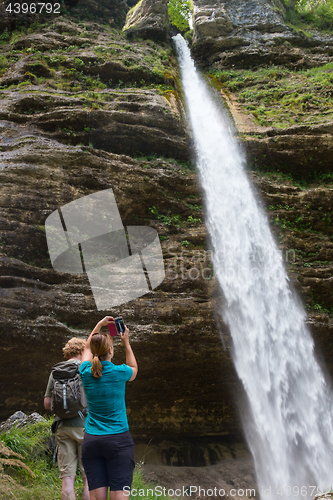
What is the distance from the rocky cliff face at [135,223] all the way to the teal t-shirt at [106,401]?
4821 millimetres

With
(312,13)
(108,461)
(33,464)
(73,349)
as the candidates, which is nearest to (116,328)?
(108,461)

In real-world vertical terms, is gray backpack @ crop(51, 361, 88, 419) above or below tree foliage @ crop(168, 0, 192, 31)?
below

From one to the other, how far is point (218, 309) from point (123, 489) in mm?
6249

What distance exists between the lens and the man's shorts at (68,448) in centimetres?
351

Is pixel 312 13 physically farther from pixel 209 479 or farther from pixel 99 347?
pixel 99 347

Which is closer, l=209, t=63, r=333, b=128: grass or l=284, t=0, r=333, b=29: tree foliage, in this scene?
l=209, t=63, r=333, b=128: grass

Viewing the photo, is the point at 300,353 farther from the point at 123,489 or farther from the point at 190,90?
the point at 190,90

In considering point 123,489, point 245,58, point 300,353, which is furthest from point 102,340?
point 245,58

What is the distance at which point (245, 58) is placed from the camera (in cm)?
1762

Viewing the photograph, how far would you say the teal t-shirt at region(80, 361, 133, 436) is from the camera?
249cm

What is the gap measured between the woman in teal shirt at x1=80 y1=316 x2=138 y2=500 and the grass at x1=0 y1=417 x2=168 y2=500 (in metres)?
1.49

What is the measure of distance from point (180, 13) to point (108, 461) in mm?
26469

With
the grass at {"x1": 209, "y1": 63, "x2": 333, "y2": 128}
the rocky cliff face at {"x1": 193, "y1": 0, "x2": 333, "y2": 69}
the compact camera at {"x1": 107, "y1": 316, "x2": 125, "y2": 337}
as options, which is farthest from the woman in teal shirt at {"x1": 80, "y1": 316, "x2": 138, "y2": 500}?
the rocky cliff face at {"x1": 193, "y1": 0, "x2": 333, "y2": 69}
